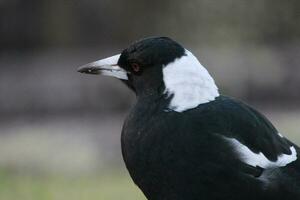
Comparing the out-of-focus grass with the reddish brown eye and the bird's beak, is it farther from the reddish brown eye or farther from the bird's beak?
the reddish brown eye

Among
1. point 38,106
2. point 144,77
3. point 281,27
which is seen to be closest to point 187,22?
point 281,27

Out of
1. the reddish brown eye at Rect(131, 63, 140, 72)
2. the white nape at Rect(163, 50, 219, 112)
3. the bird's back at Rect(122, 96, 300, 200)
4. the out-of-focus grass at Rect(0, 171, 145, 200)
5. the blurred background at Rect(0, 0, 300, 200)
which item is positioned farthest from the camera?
the blurred background at Rect(0, 0, 300, 200)

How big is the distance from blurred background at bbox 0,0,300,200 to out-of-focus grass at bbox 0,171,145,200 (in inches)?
47.9

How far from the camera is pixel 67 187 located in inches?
239

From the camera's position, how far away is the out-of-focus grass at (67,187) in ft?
17.5

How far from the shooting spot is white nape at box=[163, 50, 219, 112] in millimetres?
3734

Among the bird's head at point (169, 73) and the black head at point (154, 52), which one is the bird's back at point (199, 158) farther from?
the black head at point (154, 52)

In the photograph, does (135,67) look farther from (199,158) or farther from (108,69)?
(199,158)

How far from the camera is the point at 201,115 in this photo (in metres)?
3.67

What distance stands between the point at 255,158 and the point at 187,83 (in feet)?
1.12

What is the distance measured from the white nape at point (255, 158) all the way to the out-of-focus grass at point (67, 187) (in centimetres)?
168

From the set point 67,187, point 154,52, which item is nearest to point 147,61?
point 154,52

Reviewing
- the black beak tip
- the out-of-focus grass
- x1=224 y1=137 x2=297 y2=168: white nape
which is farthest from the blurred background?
x1=224 y1=137 x2=297 y2=168: white nape

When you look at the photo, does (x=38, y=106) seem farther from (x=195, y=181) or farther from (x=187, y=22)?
(x=195, y=181)
